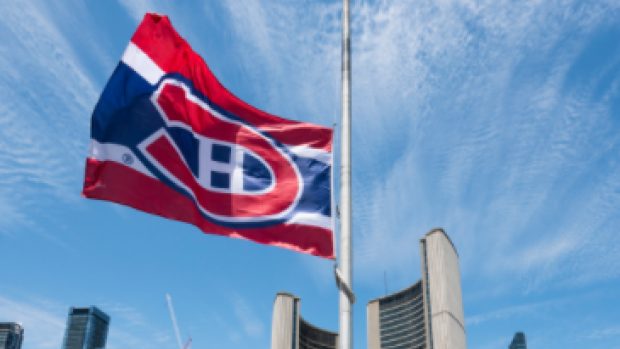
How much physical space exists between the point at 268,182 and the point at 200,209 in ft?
6.29

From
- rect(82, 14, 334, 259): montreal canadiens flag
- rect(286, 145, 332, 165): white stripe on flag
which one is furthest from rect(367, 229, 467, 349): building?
rect(82, 14, 334, 259): montreal canadiens flag

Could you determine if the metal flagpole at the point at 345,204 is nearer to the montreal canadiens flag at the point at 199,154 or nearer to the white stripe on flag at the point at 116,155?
the montreal canadiens flag at the point at 199,154

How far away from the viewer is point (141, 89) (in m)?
14.9

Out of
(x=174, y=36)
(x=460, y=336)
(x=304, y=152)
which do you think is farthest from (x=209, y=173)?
(x=460, y=336)

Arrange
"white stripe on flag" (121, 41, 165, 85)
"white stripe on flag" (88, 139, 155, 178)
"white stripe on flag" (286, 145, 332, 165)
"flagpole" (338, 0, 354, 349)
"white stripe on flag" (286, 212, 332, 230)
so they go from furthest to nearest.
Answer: "white stripe on flag" (121, 41, 165, 85) < "white stripe on flag" (286, 145, 332, 165) < "white stripe on flag" (88, 139, 155, 178) < "white stripe on flag" (286, 212, 332, 230) < "flagpole" (338, 0, 354, 349)

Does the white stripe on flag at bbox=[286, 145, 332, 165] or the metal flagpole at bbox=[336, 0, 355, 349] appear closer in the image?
the metal flagpole at bbox=[336, 0, 355, 349]

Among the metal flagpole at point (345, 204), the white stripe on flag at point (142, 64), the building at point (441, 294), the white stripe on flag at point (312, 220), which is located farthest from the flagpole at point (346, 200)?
the building at point (441, 294)

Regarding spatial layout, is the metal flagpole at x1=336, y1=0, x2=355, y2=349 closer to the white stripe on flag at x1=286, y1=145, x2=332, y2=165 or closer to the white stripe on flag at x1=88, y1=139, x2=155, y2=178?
the white stripe on flag at x1=286, y1=145, x2=332, y2=165

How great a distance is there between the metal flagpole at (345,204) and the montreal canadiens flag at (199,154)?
1375 millimetres

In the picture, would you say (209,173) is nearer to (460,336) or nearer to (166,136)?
(166,136)

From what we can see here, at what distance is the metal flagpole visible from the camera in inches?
446

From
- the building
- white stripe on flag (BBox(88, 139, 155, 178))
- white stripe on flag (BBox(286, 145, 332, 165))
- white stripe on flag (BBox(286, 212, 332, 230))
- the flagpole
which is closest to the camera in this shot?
the flagpole

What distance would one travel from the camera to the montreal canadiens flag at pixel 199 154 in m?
14.0

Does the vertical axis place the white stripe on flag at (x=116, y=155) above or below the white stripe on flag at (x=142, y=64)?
below
